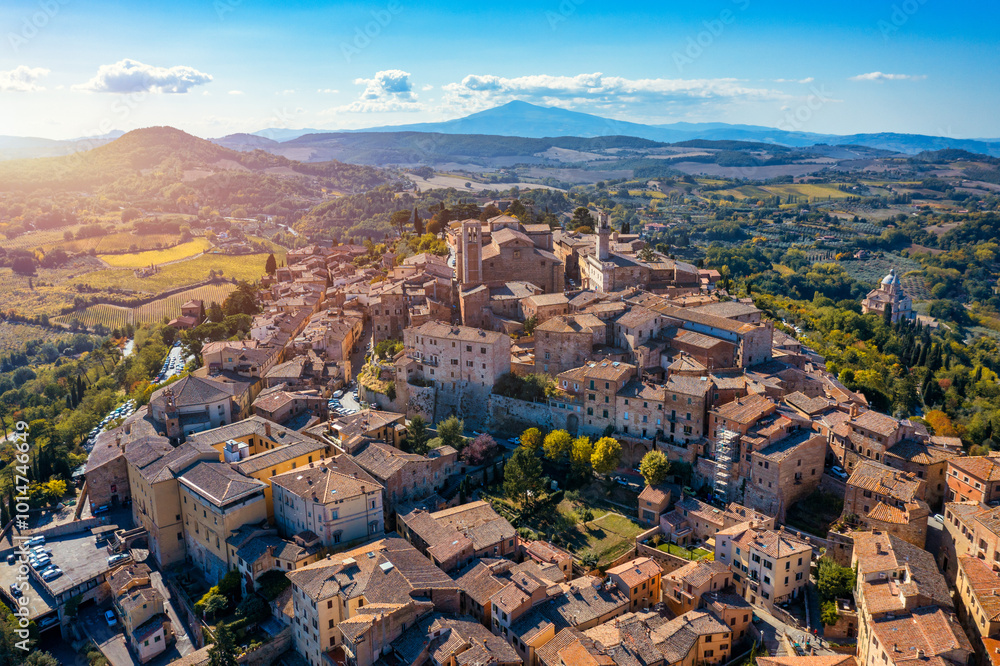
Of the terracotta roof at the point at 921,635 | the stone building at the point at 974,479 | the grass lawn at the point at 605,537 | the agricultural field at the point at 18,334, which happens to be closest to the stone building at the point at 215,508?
the grass lawn at the point at 605,537

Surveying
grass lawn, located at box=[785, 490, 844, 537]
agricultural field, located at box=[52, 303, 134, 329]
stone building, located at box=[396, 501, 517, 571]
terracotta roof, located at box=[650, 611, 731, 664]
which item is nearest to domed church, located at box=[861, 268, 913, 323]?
grass lawn, located at box=[785, 490, 844, 537]

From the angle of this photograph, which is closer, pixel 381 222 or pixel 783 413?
pixel 783 413

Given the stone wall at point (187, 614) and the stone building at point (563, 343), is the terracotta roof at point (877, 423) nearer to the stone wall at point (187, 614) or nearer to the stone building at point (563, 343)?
the stone building at point (563, 343)

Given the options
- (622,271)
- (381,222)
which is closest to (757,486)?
(622,271)

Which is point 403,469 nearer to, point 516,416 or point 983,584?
point 516,416

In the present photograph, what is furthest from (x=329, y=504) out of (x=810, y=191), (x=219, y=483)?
(x=810, y=191)

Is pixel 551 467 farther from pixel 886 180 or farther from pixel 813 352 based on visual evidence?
pixel 886 180
